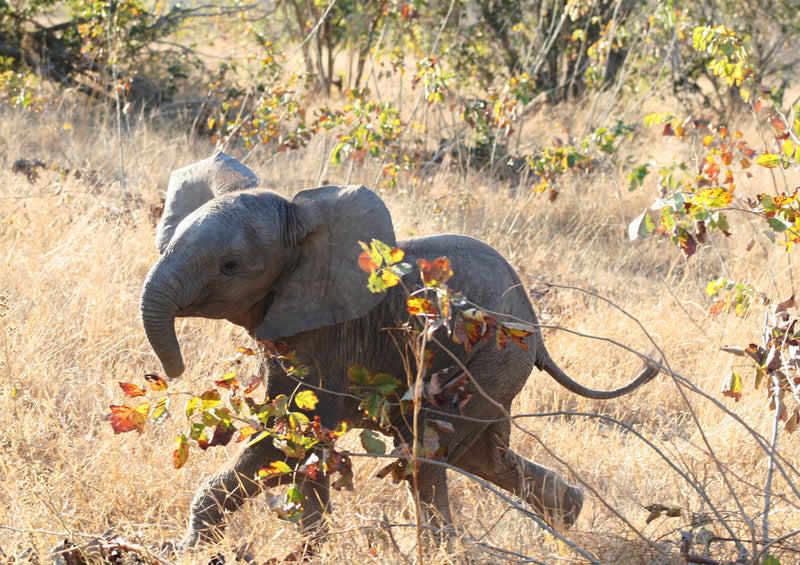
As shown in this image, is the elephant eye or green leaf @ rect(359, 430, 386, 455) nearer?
green leaf @ rect(359, 430, 386, 455)

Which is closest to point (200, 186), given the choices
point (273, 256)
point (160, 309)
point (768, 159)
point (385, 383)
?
point (273, 256)

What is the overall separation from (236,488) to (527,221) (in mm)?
4488

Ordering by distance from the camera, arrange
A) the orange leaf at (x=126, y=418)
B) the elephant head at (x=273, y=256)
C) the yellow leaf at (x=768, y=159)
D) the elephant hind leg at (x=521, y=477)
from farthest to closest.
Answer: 1. the elephant hind leg at (x=521, y=477)
2. the yellow leaf at (x=768, y=159)
3. the elephant head at (x=273, y=256)
4. the orange leaf at (x=126, y=418)

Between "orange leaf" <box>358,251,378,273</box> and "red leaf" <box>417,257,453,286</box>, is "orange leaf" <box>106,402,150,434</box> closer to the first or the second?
"orange leaf" <box>358,251,378,273</box>

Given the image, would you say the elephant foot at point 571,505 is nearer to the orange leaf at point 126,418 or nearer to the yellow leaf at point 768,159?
the yellow leaf at point 768,159

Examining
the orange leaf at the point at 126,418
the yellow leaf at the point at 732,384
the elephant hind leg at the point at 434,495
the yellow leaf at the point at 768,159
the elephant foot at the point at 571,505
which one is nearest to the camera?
the orange leaf at the point at 126,418

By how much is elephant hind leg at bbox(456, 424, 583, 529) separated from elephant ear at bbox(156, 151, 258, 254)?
141cm

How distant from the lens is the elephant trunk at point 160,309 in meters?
2.67

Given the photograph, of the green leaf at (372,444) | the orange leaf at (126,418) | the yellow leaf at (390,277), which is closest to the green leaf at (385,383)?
the green leaf at (372,444)

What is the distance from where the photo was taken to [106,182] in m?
6.74

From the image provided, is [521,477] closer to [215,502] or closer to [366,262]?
[215,502]

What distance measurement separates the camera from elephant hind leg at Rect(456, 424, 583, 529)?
11.8ft

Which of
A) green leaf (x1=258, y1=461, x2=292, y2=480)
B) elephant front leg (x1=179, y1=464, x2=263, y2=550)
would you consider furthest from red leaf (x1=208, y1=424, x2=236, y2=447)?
elephant front leg (x1=179, y1=464, x2=263, y2=550)

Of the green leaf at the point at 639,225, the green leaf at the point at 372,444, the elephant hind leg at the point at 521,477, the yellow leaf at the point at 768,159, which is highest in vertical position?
the yellow leaf at the point at 768,159
